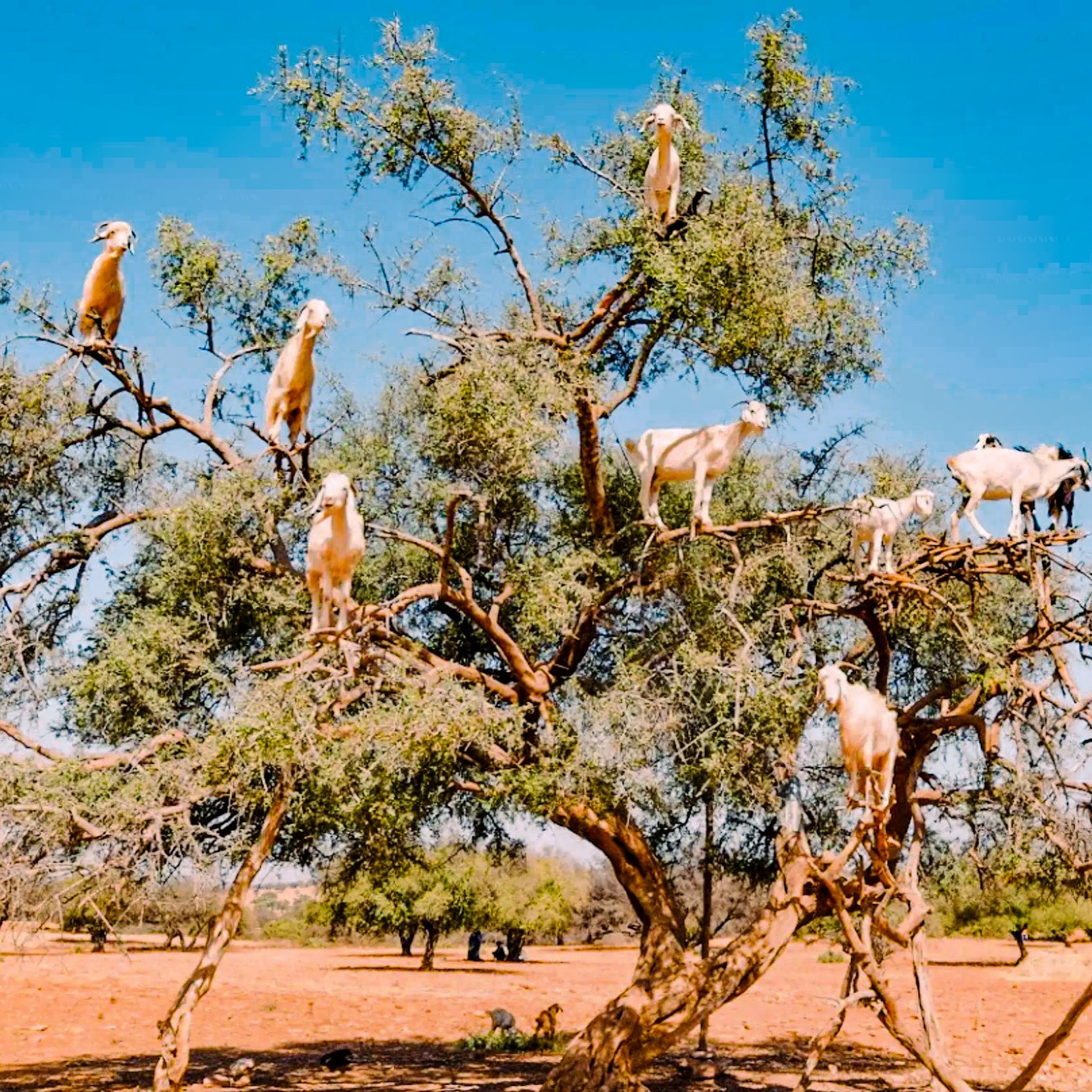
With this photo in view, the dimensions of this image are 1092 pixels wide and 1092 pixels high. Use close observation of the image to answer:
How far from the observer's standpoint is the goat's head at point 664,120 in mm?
10125

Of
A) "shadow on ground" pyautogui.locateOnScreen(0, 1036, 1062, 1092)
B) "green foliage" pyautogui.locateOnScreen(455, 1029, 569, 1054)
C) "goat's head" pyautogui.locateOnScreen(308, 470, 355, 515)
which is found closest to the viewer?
"goat's head" pyautogui.locateOnScreen(308, 470, 355, 515)

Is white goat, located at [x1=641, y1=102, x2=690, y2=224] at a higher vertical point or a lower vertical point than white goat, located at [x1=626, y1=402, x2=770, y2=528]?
higher

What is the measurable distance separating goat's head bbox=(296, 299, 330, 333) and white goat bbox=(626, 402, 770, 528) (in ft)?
9.02

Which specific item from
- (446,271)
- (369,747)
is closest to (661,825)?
(369,747)

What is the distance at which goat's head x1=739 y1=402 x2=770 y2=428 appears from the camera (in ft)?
31.2

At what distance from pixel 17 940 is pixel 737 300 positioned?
7218 mm

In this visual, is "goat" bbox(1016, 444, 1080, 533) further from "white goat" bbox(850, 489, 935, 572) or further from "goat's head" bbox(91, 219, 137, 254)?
"goat's head" bbox(91, 219, 137, 254)

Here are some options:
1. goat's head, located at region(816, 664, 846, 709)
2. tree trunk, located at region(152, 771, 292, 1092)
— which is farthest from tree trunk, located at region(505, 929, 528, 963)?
goat's head, located at region(816, 664, 846, 709)

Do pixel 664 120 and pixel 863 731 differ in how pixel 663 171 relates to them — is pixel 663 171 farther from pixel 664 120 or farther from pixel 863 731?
pixel 863 731

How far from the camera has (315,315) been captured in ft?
30.9

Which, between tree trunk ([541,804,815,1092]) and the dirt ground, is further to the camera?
the dirt ground

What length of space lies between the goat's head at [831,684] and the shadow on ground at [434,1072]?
5.59m

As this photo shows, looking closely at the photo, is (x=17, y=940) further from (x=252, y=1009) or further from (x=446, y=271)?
(x=252, y=1009)

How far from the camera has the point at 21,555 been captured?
1082 cm
